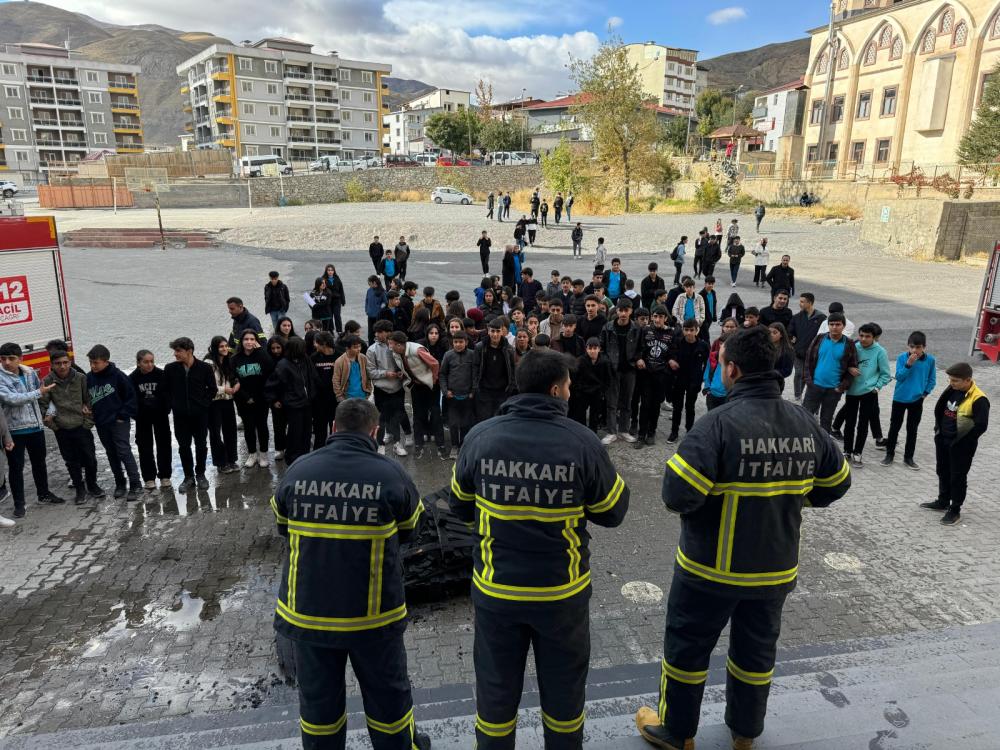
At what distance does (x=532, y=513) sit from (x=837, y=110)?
190 ft

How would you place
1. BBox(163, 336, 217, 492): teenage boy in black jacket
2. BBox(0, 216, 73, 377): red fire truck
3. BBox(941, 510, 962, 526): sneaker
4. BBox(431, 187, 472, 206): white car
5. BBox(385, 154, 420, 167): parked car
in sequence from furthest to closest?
BBox(385, 154, 420, 167): parked car, BBox(431, 187, 472, 206): white car, BBox(0, 216, 73, 377): red fire truck, BBox(163, 336, 217, 492): teenage boy in black jacket, BBox(941, 510, 962, 526): sneaker

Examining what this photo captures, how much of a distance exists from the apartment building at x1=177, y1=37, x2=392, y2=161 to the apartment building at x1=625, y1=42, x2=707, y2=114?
125ft

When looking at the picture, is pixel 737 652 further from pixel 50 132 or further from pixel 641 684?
pixel 50 132

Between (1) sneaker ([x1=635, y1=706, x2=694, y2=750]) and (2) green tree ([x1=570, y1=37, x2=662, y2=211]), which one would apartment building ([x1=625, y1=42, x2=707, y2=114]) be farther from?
(1) sneaker ([x1=635, y1=706, x2=694, y2=750])

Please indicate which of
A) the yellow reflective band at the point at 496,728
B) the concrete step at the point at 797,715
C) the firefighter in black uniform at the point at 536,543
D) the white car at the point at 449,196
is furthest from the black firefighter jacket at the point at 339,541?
the white car at the point at 449,196

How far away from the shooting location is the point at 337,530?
283 centimetres

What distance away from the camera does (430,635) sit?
4699mm

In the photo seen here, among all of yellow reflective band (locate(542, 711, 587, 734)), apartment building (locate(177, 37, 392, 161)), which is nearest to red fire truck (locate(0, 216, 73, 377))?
yellow reflective band (locate(542, 711, 587, 734))

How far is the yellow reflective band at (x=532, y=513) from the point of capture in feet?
9.07

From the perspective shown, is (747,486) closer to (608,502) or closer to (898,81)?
(608,502)

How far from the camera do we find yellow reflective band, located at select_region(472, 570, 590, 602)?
108 inches

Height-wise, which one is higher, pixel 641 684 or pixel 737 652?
pixel 737 652

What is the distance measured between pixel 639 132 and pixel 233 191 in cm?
2846

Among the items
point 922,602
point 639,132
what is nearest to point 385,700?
point 922,602
